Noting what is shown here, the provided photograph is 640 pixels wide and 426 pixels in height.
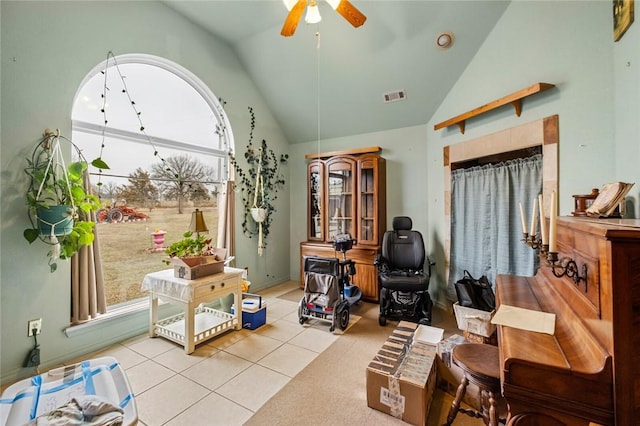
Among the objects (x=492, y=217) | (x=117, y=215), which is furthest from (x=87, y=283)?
(x=492, y=217)

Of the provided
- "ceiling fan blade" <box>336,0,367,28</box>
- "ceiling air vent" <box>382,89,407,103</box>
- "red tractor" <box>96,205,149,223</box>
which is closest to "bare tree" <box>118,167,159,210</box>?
"red tractor" <box>96,205,149,223</box>

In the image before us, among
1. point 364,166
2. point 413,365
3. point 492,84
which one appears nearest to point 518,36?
point 492,84

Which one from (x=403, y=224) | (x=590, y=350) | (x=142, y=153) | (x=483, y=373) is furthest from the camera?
(x=403, y=224)

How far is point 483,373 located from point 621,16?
7.71 ft

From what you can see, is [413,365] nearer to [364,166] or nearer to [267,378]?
[267,378]

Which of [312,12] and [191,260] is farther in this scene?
[191,260]

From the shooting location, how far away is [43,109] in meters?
2.23

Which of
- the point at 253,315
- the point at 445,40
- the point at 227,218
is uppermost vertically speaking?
the point at 445,40

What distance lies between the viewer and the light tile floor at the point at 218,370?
5.95 ft

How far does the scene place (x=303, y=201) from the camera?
4.97 meters

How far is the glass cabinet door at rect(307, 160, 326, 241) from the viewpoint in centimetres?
450

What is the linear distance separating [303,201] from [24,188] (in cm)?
351

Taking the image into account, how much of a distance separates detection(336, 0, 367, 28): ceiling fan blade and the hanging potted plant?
7.86 ft

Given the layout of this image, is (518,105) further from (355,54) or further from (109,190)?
(109,190)
